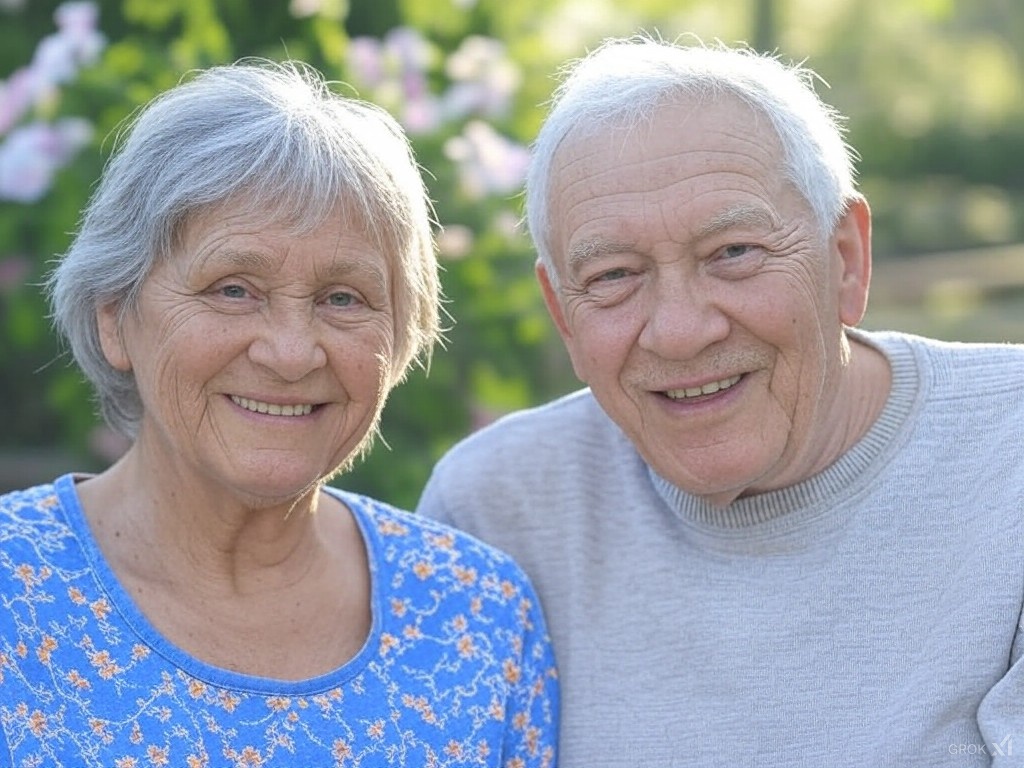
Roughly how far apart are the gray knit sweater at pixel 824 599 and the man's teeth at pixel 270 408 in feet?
2.12

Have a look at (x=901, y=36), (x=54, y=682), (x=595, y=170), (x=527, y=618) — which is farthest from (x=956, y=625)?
(x=901, y=36)

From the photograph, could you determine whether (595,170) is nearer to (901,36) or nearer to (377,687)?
(377,687)

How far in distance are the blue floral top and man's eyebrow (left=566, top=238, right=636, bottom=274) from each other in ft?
1.92

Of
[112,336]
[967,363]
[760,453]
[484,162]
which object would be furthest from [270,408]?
[484,162]

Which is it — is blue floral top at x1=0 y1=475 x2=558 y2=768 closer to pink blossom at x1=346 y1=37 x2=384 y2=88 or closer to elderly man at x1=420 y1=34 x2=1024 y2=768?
elderly man at x1=420 y1=34 x2=1024 y2=768

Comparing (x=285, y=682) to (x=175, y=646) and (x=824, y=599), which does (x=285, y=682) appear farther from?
→ (x=824, y=599)

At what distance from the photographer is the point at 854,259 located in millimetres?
2785

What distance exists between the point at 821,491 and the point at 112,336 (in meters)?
1.28

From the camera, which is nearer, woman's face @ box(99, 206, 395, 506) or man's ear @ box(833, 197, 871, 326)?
woman's face @ box(99, 206, 395, 506)

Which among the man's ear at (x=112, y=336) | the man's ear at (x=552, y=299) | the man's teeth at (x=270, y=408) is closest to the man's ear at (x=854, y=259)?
the man's ear at (x=552, y=299)

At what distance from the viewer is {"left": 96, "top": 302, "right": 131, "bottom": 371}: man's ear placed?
8.57 ft

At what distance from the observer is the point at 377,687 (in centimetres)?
264

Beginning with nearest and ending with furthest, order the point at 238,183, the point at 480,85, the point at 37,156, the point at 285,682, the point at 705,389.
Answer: the point at 238,183
the point at 285,682
the point at 705,389
the point at 37,156
the point at 480,85

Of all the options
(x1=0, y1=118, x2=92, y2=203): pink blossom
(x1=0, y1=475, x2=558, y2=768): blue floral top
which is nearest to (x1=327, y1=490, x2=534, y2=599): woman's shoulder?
(x1=0, y1=475, x2=558, y2=768): blue floral top
